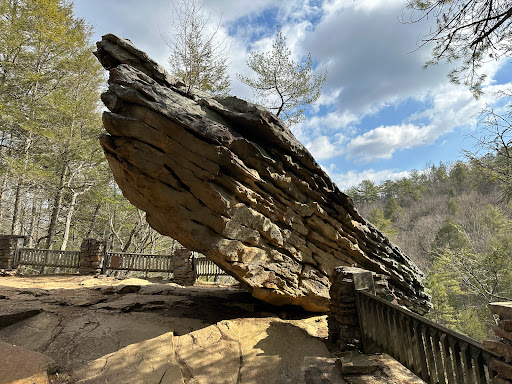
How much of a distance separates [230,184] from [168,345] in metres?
3.25

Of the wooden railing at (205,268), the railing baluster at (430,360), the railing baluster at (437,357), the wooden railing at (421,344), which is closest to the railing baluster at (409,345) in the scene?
the wooden railing at (421,344)

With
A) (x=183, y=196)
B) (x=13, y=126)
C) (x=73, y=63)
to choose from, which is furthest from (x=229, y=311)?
(x=73, y=63)

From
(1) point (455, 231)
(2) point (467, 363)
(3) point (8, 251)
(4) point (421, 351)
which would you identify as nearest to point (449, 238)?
(1) point (455, 231)

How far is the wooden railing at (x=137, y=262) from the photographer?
12.3 m

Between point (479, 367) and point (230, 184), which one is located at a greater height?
point (230, 184)

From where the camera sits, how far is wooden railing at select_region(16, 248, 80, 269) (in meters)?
12.0

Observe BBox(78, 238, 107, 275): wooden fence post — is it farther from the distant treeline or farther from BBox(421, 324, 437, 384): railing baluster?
BBox(421, 324, 437, 384): railing baluster

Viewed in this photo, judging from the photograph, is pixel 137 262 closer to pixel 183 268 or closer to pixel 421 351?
pixel 183 268

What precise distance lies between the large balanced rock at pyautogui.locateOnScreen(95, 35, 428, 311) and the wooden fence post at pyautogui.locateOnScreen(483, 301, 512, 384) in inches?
162

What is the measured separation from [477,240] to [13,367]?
3183 cm

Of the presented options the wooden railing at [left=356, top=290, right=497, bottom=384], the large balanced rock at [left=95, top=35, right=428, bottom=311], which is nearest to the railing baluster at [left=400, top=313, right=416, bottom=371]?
the wooden railing at [left=356, top=290, right=497, bottom=384]

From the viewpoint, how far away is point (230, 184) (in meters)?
5.78

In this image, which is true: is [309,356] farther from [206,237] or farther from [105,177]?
[105,177]

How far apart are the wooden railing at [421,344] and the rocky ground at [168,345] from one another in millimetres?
408
